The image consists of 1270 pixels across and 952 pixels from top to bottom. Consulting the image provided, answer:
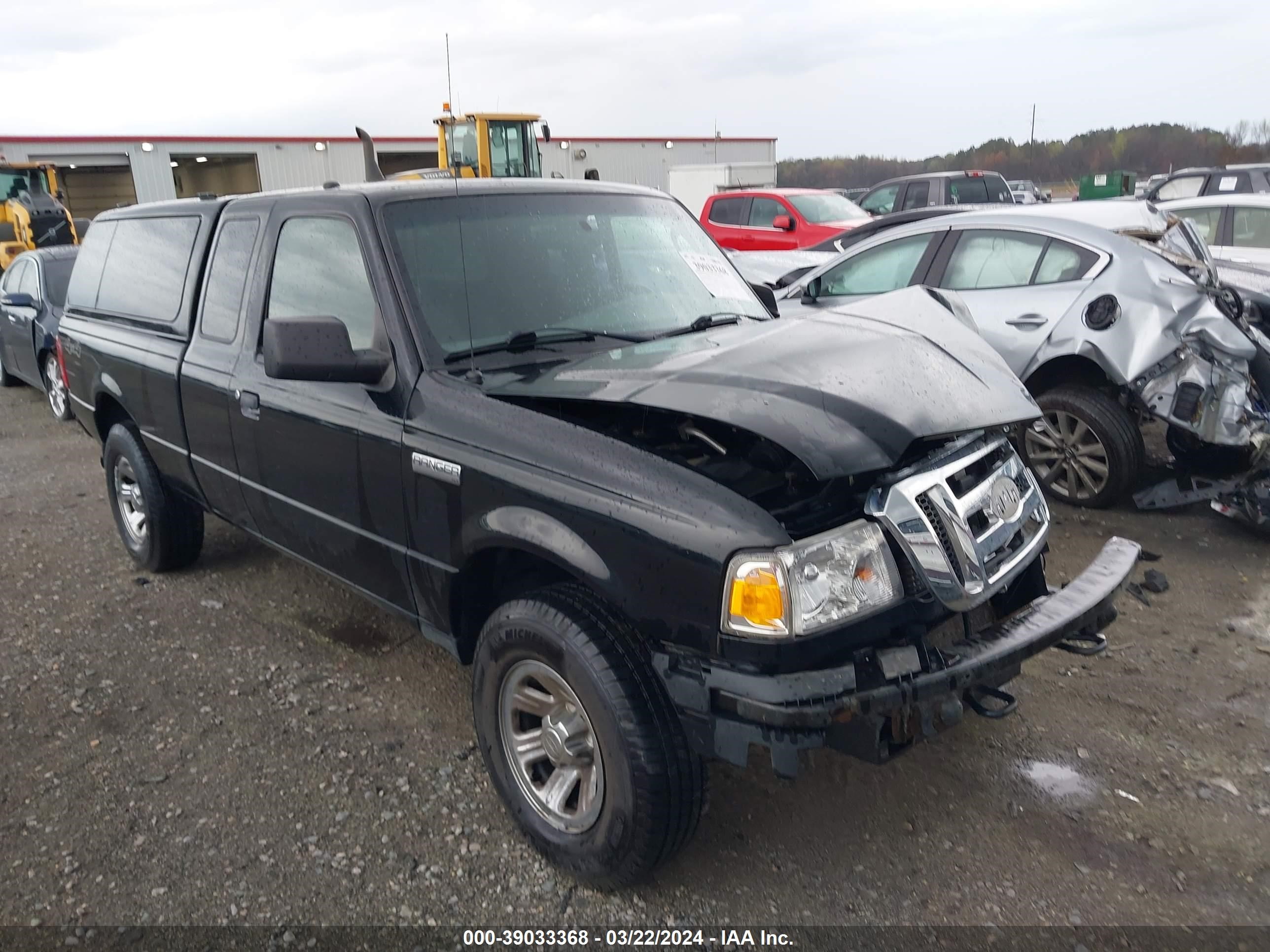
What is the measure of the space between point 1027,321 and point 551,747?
4.23 metres

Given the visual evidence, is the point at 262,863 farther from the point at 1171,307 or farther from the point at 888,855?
the point at 1171,307

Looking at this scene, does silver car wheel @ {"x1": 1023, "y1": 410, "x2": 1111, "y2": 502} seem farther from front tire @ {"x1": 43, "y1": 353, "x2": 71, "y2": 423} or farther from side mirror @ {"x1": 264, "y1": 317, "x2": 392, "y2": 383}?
front tire @ {"x1": 43, "y1": 353, "x2": 71, "y2": 423}

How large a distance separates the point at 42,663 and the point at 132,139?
31.3 m

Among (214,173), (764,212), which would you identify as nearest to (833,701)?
(764,212)

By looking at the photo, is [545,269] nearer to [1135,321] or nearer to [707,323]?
[707,323]

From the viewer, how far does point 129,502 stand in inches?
205

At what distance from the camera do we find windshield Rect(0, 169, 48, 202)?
739 inches

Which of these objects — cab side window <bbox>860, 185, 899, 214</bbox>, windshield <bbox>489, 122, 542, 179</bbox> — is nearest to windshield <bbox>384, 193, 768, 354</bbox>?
windshield <bbox>489, 122, 542, 179</bbox>

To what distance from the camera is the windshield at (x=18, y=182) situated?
1877 cm

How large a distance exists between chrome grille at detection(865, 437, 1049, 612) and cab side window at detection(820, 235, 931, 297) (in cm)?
371

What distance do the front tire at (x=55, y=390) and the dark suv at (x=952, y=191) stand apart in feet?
38.9

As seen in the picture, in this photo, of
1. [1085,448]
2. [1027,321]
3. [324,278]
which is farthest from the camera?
[1027,321]

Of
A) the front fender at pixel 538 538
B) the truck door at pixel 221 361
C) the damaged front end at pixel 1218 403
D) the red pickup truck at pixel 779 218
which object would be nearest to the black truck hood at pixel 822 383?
the front fender at pixel 538 538

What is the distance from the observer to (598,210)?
3.67 meters
